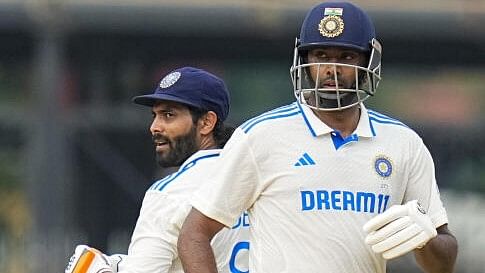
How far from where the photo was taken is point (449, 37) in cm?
1430

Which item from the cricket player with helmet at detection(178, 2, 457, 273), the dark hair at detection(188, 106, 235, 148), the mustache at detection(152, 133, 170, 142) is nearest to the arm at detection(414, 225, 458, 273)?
the cricket player with helmet at detection(178, 2, 457, 273)

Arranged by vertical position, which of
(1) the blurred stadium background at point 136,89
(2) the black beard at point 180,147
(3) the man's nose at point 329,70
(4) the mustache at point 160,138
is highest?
(3) the man's nose at point 329,70

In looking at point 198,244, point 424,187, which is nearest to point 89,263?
point 198,244

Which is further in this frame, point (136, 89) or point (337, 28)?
point (136, 89)

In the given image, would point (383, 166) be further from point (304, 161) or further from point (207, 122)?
point (207, 122)

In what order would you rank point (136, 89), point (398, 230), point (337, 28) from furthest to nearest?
point (136, 89) → point (337, 28) → point (398, 230)

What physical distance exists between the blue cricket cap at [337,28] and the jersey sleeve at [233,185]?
0.38m

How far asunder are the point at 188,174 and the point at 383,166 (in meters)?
0.87

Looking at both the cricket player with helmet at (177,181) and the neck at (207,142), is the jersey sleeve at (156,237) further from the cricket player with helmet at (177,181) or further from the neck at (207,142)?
the neck at (207,142)

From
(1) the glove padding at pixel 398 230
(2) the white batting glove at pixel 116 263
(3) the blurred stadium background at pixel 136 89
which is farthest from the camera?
(3) the blurred stadium background at pixel 136 89

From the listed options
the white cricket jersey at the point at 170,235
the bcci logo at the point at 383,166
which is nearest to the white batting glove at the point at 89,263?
the white cricket jersey at the point at 170,235

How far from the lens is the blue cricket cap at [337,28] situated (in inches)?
186

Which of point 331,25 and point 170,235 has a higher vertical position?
point 331,25

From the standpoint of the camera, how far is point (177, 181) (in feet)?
17.4
